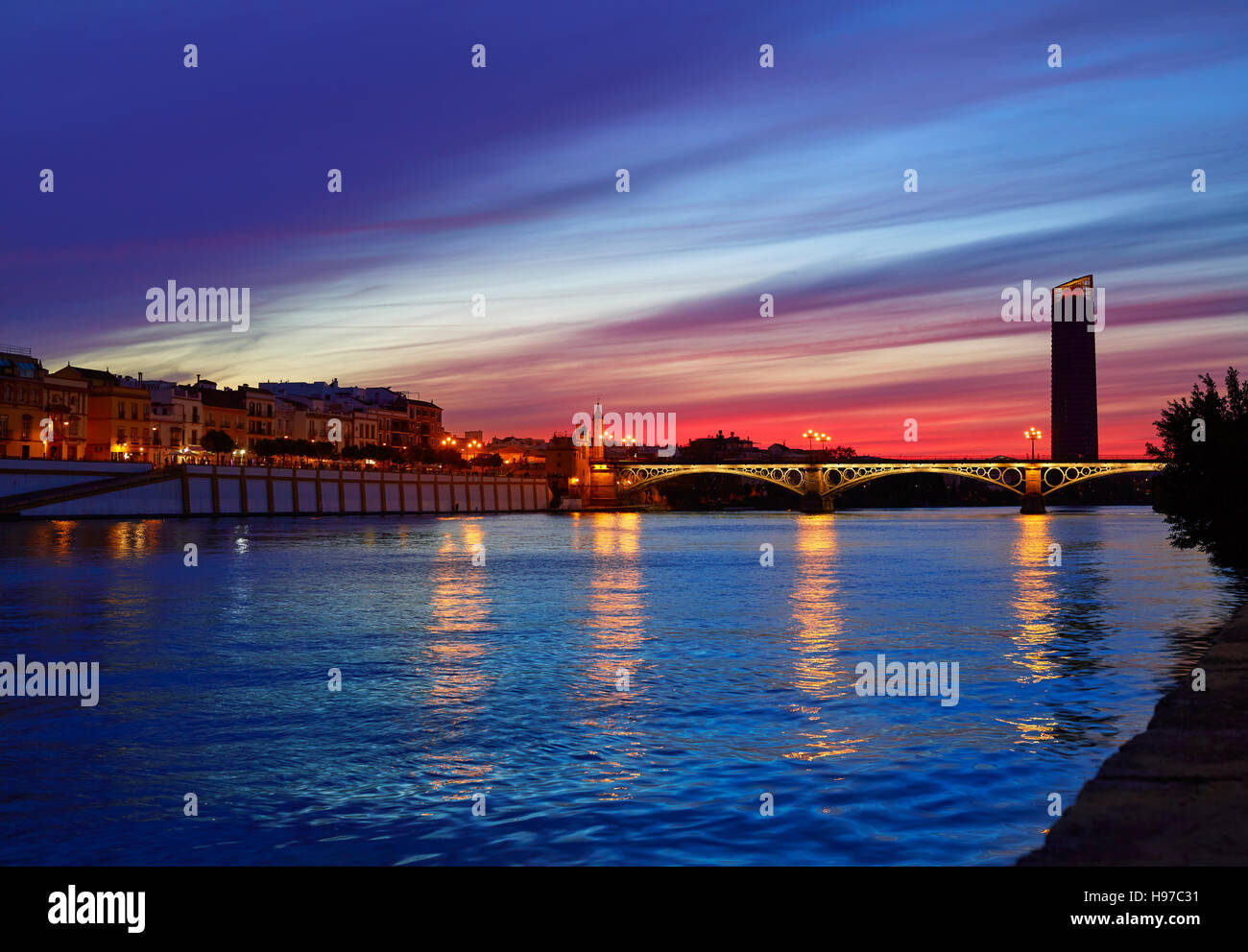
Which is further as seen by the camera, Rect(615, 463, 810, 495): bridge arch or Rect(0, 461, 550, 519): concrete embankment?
Rect(615, 463, 810, 495): bridge arch

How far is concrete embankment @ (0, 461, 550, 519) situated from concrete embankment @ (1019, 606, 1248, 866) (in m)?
103

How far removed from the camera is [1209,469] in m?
40.3

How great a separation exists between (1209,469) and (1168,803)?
3566cm

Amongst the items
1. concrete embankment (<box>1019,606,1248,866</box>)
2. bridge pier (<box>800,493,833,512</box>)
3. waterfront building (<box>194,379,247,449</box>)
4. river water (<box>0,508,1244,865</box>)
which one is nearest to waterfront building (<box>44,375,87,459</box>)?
waterfront building (<box>194,379,247,449</box>)

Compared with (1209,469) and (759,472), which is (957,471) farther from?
(1209,469)

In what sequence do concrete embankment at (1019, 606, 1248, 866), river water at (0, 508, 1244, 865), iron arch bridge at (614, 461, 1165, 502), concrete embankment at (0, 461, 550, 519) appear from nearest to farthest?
concrete embankment at (1019, 606, 1248, 866) → river water at (0, 508, 1244, 865) → concrete embankment at (0, 461, 550, 519) → iron arch bridge at (614, 461, 1165, 502)

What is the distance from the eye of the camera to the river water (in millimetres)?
10266

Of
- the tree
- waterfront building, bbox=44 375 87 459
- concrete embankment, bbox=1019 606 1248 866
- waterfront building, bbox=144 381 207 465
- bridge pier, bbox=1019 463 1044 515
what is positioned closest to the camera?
concrete embankment, bbox=1019 606 1248 866

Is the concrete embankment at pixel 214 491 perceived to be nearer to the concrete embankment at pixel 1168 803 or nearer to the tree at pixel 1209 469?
the tree at pixel 1209 469

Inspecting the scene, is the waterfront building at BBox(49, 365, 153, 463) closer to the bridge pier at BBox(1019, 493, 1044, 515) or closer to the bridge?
the bridge

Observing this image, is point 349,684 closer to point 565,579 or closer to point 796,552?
point 565,579
